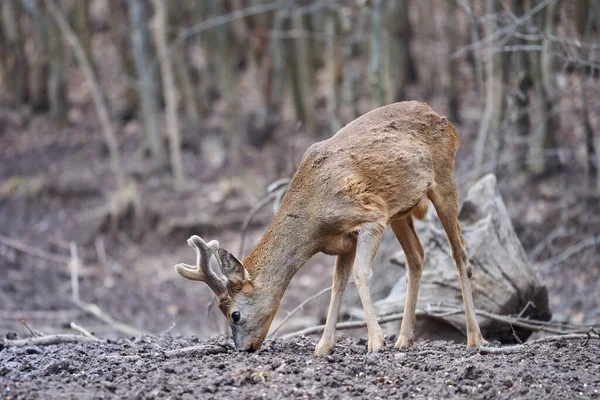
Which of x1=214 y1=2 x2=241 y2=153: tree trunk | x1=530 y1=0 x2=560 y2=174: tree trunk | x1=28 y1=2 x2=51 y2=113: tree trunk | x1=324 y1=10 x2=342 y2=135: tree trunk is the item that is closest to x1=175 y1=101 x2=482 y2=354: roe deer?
x1=530 y1=0 x2=560 y2=174: tree trunk

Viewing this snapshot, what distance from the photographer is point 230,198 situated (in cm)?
1812

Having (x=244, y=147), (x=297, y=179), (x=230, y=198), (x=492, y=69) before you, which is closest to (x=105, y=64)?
(x=244, y=147)

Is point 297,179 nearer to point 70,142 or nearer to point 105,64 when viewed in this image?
point 70,142

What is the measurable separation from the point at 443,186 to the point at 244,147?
1496 cm

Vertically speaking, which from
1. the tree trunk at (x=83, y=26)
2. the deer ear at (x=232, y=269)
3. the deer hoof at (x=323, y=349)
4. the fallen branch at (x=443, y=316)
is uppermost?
the tree trunk at (x=83, y=26)

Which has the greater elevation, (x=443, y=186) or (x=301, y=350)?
(x=443, y=186)

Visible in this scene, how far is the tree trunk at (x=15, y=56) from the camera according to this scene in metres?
24.9

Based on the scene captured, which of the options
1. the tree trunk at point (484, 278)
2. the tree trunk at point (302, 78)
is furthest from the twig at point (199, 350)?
the tree trunk at point (302, 78)

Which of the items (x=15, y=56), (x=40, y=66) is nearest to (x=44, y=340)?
(x=40, y=66)

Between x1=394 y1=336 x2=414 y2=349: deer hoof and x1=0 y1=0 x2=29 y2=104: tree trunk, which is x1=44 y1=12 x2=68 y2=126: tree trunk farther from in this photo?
x1=394 y1=336 x2=414 y2=349: deer hoof

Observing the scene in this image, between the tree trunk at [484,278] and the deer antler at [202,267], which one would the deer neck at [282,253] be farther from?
the tree trunk at [484,278]

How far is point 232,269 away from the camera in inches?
239

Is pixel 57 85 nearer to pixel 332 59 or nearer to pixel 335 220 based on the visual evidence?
pixel 332 59

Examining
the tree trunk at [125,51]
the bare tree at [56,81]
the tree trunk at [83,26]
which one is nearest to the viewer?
the tree trunk at [83,26]
